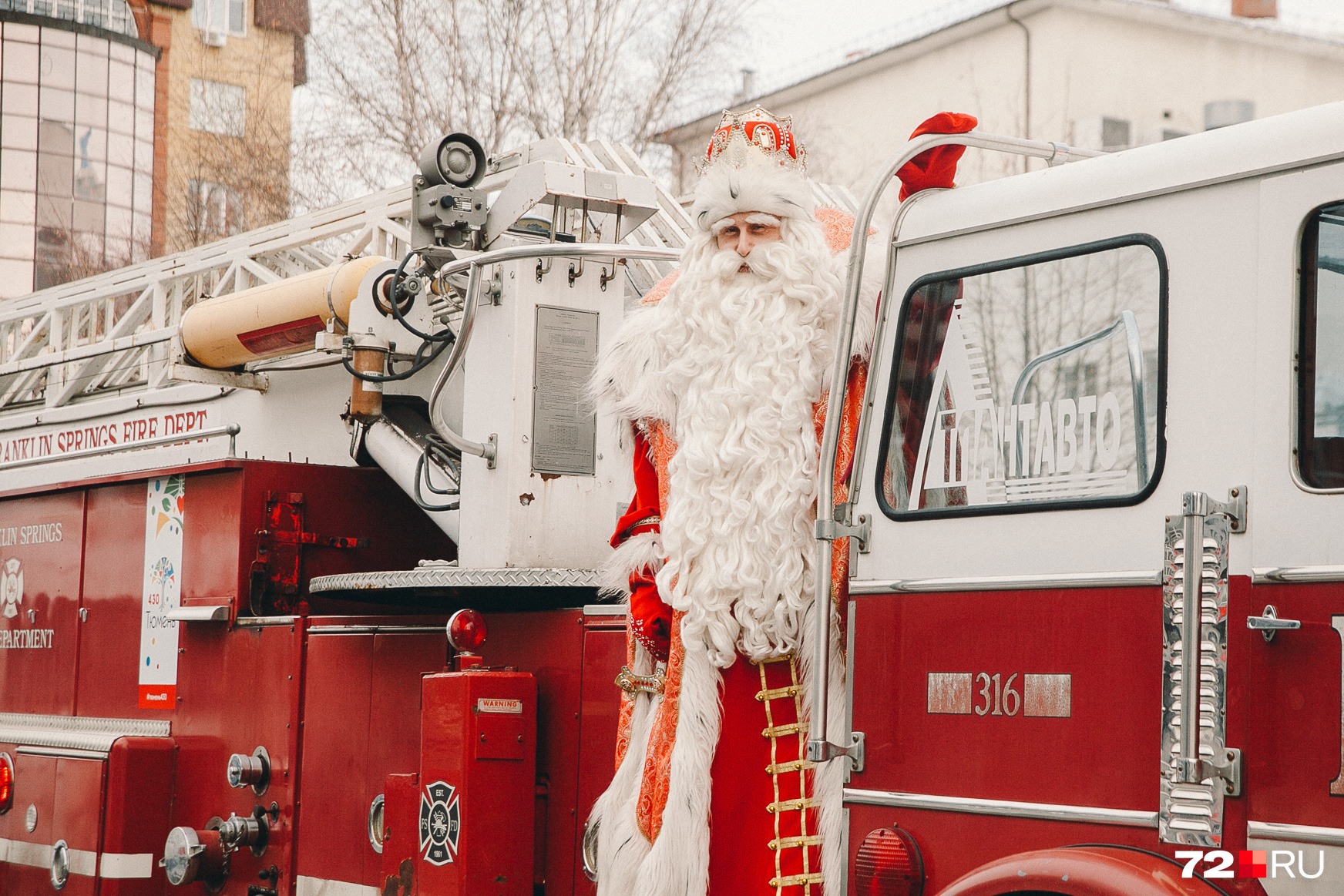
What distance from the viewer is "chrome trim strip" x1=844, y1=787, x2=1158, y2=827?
2541 millimetres

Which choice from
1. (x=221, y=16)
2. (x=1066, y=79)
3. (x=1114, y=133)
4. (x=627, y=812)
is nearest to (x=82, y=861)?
(x=627, y=812)

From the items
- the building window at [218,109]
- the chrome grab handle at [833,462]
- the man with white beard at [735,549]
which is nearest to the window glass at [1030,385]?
the chrome grab handle at [833,462]

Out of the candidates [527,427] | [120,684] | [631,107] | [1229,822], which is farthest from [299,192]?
[1229,822]

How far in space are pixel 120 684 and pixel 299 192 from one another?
47.3 ft

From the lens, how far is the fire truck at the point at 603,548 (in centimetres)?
246

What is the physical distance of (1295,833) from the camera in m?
2.35

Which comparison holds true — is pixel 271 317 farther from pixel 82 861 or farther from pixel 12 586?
pixel 82 861

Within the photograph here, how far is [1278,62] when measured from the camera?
24172mm

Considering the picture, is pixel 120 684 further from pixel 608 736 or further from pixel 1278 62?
pixel 1278 62

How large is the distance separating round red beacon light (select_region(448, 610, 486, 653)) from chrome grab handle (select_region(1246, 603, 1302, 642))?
2.32 m

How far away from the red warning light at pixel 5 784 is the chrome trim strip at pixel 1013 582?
4270 millimetres

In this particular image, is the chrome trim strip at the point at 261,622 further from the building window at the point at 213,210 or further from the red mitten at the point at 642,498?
the building window at the point at 213,210

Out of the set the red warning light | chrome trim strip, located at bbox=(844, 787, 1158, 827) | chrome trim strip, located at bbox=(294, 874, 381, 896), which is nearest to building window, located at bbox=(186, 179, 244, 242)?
the red warning light

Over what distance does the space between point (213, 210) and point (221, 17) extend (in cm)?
850
